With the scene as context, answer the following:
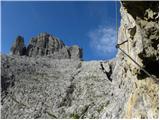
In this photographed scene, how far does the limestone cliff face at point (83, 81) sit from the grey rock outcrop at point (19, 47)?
1.65 metres

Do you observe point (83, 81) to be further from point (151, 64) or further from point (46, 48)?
point (151, 64)

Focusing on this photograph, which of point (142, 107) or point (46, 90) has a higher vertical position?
point (46, 90)

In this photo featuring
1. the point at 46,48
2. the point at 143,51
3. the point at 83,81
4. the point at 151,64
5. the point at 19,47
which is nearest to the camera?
the point at 143,51

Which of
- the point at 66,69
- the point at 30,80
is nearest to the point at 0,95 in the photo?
the point at 30,80

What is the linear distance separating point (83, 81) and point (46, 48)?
42.1m

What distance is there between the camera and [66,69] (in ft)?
340

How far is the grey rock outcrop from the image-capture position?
117 meters

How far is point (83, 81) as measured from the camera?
85688mm

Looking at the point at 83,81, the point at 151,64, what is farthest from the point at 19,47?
the point at 151,64

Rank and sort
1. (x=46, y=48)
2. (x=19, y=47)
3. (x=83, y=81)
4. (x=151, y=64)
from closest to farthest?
1. (x=151, y=64)
2. (x=83, y=81)
3. (x=19, y=47)
4. (x=46, y=48)

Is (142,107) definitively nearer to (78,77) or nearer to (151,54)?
(151,54)

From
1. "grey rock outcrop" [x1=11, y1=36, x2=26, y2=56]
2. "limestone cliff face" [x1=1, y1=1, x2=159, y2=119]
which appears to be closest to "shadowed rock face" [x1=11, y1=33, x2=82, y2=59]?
"grey rock outcrop" [x1=11, y1=36, x2=26, y2=56]

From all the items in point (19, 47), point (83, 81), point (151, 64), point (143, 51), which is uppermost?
point (19, 47)

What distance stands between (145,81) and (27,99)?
212 feet
